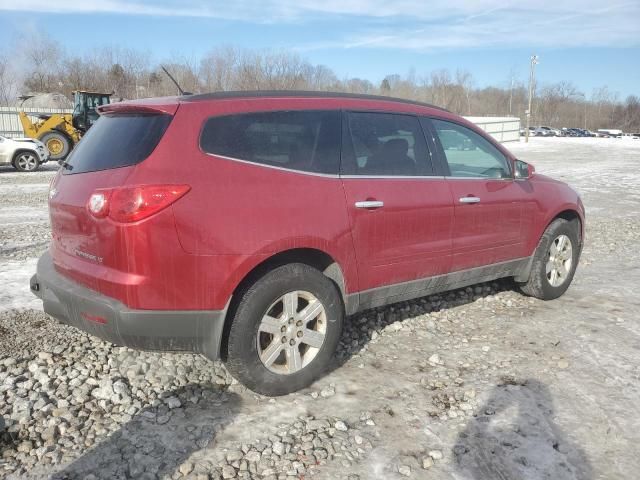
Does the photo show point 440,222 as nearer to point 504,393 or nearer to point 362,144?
point 362,144

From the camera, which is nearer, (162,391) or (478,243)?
(162,391)

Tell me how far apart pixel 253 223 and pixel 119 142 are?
94 centimetres

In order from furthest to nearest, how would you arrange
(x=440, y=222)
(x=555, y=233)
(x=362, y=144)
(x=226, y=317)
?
(x=555, y=233)
(x=440, y=222)
(x=362, y=144)
(x=226, y=317)

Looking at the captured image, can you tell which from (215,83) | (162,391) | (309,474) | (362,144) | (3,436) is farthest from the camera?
(215,83)

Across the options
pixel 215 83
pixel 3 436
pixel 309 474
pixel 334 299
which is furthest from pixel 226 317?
pixel 215 83

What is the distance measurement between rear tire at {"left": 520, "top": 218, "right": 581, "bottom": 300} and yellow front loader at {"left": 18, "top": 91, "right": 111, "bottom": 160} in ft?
62.3

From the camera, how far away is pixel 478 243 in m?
4.58

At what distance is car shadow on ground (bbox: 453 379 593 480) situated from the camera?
2.80 metres

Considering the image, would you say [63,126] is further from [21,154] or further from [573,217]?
[573,217]

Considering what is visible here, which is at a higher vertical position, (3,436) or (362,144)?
(362,144)

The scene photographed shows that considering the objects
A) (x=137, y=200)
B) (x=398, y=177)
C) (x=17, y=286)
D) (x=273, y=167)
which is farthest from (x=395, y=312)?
(x=17, y=286)

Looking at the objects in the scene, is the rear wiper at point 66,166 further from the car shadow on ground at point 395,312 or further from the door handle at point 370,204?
the car shadow on ground at point 395,312

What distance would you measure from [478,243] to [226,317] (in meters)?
2.33

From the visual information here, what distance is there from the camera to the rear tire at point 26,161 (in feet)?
58.1
